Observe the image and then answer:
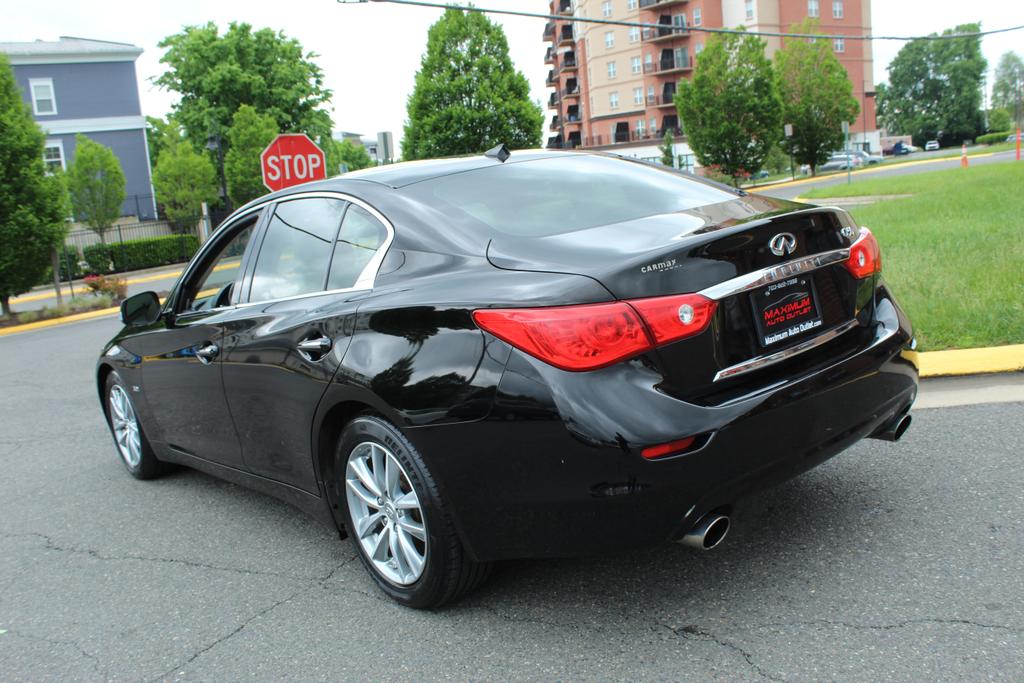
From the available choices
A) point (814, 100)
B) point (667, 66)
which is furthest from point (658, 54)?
point (814, 100)

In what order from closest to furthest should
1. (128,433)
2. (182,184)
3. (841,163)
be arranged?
(128,433), (182,184), (841,163)

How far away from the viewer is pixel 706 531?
2.83 meters

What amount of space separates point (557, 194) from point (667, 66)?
7718 centimetres

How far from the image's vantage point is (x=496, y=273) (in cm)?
303

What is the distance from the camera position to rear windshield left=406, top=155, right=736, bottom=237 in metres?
3.45

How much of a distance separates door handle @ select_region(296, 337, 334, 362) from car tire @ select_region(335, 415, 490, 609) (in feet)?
1.00

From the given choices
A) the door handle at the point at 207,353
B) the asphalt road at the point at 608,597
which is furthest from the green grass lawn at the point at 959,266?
the door handle at the point at 207,353

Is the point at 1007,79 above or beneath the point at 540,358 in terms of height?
above

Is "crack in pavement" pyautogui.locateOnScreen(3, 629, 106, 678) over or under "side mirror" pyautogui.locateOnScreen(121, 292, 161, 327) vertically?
under

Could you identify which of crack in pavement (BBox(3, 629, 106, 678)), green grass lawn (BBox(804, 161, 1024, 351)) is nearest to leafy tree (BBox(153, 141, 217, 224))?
green grass lawn (BBox(804, 161, 1024, 351))

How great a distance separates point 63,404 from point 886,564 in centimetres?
739

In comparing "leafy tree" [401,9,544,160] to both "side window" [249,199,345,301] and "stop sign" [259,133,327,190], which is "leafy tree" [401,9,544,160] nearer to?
"stop sign" [259,133,327,190]

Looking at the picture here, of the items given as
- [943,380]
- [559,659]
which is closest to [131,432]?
[559,659]

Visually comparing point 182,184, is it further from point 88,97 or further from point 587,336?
point 587,336
